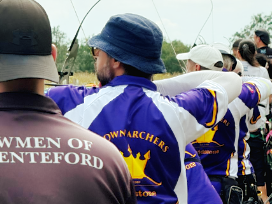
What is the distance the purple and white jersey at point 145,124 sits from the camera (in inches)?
81.0

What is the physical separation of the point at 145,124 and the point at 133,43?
0.34m

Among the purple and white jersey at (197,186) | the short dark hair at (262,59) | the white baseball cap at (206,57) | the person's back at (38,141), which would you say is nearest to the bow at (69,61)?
the white baseball cap at (206,57)

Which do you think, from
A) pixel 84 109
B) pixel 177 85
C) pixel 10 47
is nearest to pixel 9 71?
pixel 10 47

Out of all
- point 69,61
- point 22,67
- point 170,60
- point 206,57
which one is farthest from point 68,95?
point 170,60

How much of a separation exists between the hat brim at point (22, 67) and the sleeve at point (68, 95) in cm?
85

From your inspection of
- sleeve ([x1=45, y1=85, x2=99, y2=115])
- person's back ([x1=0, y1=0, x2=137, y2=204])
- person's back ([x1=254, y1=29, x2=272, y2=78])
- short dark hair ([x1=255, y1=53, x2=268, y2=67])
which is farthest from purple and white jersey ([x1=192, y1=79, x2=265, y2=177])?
person's back ([x1=254, y1=29, x2=272, y2=78])

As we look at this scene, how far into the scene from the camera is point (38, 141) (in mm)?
1220

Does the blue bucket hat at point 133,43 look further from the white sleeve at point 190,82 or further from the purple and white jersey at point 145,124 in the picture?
the white sleeve at point 190,82

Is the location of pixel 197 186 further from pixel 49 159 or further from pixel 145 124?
pixel 49 159

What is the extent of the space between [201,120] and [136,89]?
314 millimetres

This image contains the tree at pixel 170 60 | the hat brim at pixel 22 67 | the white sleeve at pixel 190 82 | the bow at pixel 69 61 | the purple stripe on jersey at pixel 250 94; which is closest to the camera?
the hat brim at pixel 22 67

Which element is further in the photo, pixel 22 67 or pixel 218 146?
pixel 218 146

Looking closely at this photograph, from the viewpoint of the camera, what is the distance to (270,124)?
627 cm

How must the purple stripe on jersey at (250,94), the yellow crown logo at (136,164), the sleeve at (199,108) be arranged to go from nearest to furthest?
1. the yellow crown logo at (136,164)
2. the sleeve at (199,108)
3. the purple stripe on jersey at (250,94)
